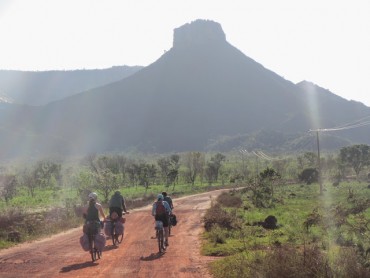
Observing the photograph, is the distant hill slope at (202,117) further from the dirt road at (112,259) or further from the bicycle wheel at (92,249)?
the bicycle wheel at (92,249)

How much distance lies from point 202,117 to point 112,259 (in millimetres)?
166297

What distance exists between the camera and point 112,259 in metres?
15.0

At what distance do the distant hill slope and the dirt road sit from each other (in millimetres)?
147175

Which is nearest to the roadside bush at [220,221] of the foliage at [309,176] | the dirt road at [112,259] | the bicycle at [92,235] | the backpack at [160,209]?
the dirt road at [112,259]

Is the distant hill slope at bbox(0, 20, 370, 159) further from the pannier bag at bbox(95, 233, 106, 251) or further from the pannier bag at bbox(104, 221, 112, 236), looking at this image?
the pannier bag at bbox(95, 233, 106, 251)

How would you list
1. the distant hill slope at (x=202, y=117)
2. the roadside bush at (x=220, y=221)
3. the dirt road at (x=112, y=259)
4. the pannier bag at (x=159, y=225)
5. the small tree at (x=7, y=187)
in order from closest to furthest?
the dirt road at (x=112, y=259) < the pannier bag at (x=159, y=225) < the roadside bush at (x=220, y=221) < the small tree at (x=7, y=187) < the distant hill slope at (x=202, y=117)

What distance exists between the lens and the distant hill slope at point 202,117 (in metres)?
175

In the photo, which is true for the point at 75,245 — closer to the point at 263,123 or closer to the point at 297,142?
the point at 297,142

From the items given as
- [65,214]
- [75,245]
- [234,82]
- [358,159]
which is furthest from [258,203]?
[234,82]

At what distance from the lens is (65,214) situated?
98.4 ft

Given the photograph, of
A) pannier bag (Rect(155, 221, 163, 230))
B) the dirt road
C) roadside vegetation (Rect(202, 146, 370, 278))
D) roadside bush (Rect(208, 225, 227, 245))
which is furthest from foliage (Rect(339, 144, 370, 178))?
pannier bag (Rect(155, 221, 163, 230))

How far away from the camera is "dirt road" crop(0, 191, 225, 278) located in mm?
12836

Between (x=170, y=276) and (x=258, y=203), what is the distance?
24714 millimetres

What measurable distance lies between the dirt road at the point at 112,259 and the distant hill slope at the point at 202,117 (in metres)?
147
